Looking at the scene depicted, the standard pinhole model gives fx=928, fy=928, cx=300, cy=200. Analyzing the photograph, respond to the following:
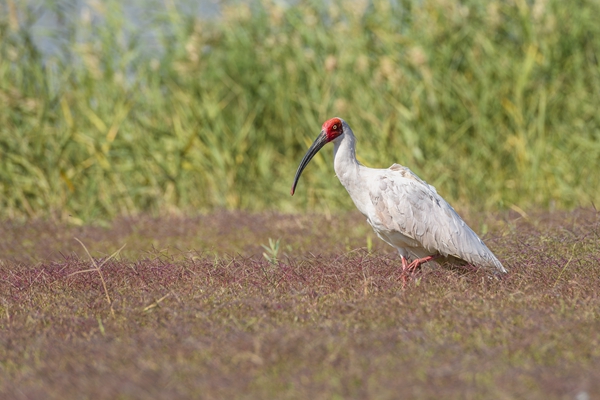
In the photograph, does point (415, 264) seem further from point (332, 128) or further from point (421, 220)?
point (332, 128)

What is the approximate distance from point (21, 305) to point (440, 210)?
95.8 inches

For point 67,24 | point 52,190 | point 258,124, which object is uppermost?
point 67,24

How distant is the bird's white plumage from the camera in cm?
540

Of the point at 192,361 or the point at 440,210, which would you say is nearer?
the point at 192,361

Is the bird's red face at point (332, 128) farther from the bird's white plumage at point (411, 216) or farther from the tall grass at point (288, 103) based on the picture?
the tall grass at point (288, 103)

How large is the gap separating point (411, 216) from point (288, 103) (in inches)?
191

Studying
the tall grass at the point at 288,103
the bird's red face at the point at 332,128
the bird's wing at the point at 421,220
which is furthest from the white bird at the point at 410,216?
the tall grass at the point at 288,103

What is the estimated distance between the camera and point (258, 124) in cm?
1034

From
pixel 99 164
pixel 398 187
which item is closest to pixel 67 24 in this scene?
pixel 99 164

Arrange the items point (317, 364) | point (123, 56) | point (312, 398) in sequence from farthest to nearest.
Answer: point (123, 56)
point (317, 364)
point (312, 398)

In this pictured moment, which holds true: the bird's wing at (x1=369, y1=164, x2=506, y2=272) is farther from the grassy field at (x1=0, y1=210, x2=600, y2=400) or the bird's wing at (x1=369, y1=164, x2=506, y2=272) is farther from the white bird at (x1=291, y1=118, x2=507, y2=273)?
the grassy field at (x1=0, y1=210, x2=600, y2=400)

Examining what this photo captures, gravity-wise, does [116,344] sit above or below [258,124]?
above

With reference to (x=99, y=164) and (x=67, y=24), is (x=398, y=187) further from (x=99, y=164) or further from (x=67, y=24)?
(x=67, y=24)

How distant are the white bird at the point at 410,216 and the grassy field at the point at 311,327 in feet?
0.55
